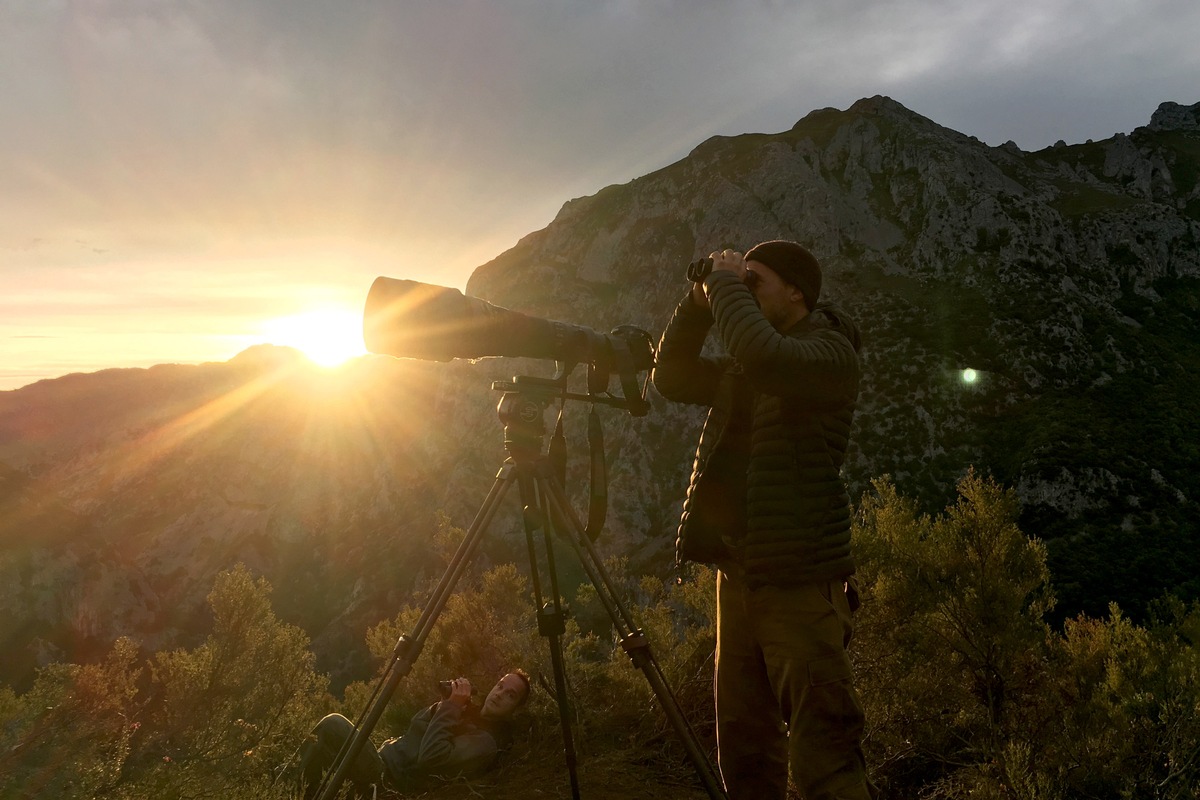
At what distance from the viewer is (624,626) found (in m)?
2.09

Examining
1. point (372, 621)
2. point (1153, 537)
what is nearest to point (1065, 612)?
point (1153, 537)

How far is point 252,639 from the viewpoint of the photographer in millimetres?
5410

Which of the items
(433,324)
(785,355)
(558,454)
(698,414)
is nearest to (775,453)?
(785,355)

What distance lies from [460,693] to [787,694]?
368 centimetres

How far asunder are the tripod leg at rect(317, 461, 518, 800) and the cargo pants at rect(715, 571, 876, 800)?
3.14ft

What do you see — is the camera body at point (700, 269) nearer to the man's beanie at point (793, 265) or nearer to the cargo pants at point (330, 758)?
the man's beanie at point (793, 265)

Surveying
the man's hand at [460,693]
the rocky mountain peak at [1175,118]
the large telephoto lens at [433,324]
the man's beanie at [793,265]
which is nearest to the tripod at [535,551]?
the large telephoto lens at [433,324]

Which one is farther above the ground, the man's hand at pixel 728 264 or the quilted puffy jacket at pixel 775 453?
the man's hand at pixel 728 264

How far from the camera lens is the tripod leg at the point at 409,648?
1681mm

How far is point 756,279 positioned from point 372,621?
4611 cm

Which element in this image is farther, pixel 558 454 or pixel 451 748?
pixel 451 748

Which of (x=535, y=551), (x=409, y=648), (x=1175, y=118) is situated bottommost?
(x=409, y=648)

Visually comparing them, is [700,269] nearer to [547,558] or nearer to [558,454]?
[558,454]

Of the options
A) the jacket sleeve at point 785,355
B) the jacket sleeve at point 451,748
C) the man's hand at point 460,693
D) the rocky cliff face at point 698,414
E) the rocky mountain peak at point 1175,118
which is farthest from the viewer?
the rocky mountain peak at point 1175,118
